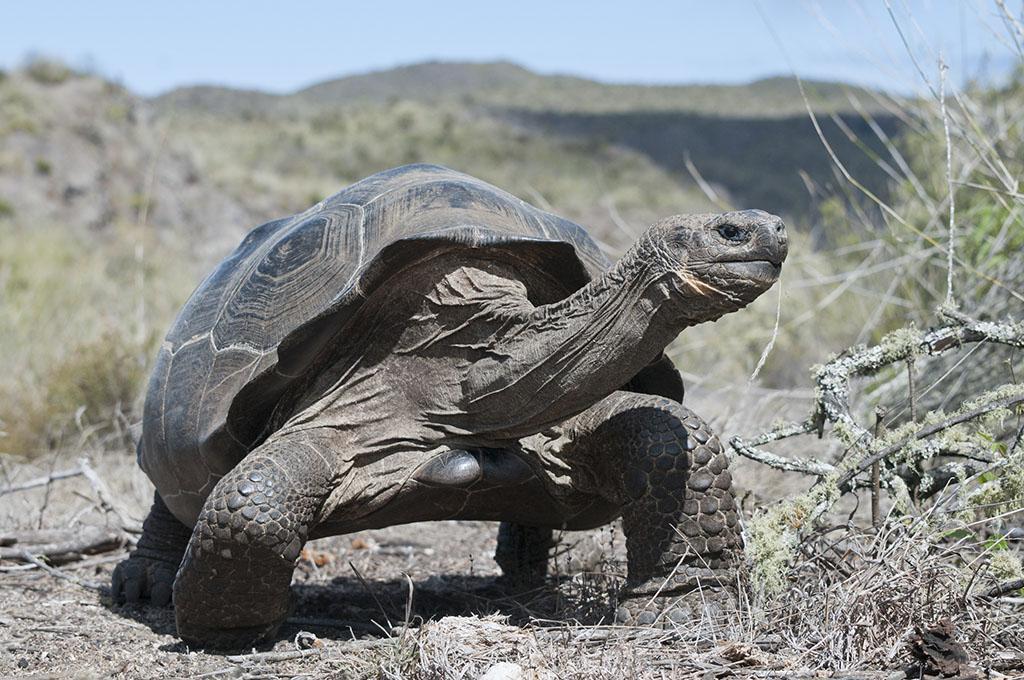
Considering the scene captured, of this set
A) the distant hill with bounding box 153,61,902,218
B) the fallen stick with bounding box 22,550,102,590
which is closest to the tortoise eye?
the fallen stick with bounding box 22,550,102,590

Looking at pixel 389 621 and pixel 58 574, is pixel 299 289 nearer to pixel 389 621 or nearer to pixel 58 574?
pixel 389 621

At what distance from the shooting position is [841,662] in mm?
2871

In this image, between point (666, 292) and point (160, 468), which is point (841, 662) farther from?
point (160, 468)

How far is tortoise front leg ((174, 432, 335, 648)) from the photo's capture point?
3.34 m

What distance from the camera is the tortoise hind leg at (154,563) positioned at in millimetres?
4418

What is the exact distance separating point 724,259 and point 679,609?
110 cm

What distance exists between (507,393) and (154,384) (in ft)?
5.55

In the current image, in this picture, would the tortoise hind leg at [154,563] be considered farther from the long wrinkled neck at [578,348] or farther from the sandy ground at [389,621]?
the long wrinkled neck at [578,348]

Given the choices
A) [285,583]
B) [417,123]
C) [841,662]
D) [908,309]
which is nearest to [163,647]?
[285,583]

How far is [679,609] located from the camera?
11.0ft

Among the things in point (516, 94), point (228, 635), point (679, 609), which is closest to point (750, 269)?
point (679, 609)

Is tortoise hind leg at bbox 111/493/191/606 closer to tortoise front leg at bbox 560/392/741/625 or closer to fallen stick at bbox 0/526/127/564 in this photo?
fallen stick at bbox 0/526/127/564

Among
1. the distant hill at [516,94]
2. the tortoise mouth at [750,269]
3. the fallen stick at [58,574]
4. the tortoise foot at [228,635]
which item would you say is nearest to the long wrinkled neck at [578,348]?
the tortoise mouth at [750,269]

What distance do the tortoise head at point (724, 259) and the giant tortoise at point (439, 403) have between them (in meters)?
0.01
